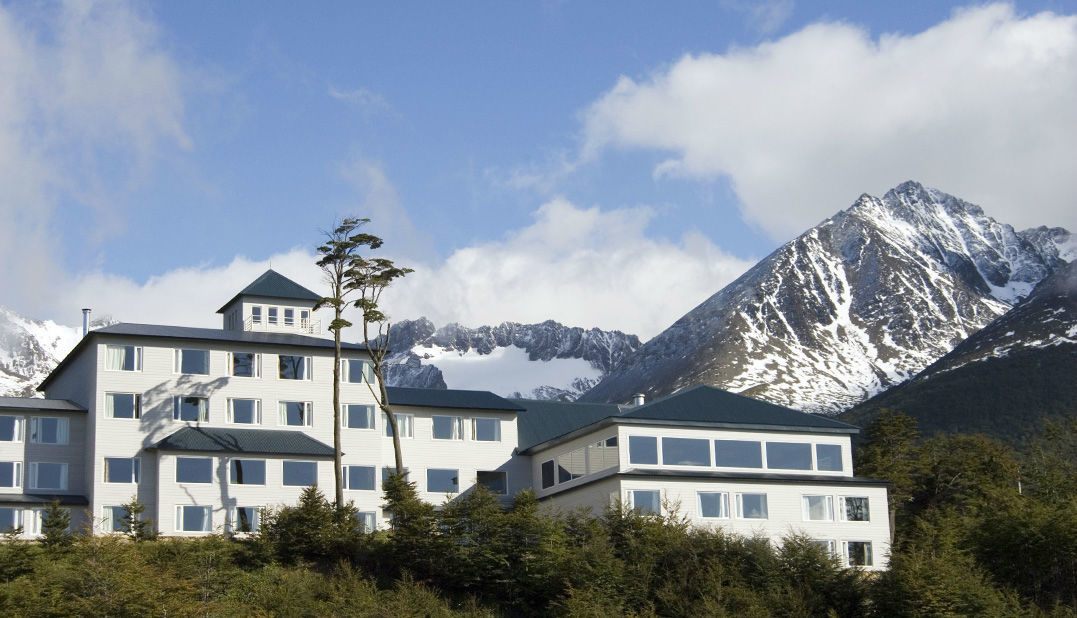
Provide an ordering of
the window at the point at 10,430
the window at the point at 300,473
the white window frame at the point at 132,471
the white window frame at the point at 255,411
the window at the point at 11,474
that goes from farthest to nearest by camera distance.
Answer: the white window frame at the point at 255,411, the window at the point at 300,473, the window at the point at 10,430, the white window frame at the point at 132,471, the window at the point at 11,474

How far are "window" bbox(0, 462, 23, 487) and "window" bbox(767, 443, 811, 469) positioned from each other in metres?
33.6

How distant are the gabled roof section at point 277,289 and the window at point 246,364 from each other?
27.0 ft

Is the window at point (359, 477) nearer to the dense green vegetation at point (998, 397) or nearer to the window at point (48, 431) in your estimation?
the window at point (48, 431)

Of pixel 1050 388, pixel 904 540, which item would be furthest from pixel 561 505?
pixel 1050 388

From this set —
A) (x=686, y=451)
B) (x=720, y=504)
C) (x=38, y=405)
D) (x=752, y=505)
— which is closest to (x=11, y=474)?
(x=38, y=405)

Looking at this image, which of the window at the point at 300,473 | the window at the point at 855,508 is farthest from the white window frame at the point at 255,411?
the window at the point at 855,508

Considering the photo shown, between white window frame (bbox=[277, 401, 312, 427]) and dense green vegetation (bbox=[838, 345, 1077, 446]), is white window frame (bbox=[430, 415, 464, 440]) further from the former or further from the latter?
dense green vegetation (bbox=[838, 345, 1077, 446])

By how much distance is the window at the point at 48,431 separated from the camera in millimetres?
59656

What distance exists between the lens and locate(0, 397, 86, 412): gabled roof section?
5934 cm

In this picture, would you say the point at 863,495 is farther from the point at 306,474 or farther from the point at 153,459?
the point at 153,459

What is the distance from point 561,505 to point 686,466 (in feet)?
22.7

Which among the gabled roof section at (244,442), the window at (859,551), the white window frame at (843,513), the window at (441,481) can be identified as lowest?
the window at (859,551)

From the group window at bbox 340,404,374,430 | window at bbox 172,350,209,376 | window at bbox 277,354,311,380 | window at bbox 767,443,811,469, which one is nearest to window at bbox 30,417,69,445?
window at bbox 172,350,209,376

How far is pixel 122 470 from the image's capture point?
58656 millimetres
